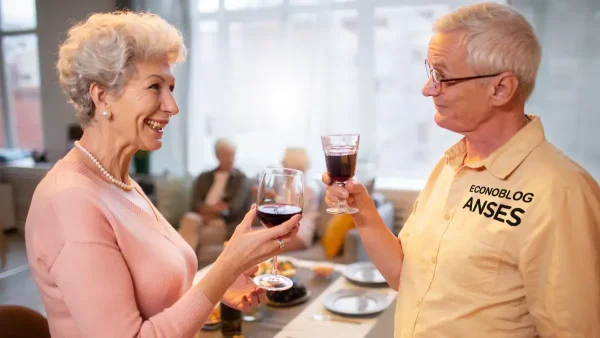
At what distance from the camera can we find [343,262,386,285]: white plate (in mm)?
2077

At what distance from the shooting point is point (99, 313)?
3.36 ft

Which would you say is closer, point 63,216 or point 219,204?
point 63,216

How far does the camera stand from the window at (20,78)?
6.50 m

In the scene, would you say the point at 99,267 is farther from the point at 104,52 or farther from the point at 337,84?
the point at 337,84

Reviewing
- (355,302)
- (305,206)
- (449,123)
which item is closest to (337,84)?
(305,206)

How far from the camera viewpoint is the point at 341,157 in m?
1.37

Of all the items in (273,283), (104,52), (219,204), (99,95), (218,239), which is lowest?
(218,239)

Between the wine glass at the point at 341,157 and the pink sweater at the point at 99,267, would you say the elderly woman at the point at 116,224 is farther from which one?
the wine glass at the point at 341,157

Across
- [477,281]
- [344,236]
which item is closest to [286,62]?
[344,236]

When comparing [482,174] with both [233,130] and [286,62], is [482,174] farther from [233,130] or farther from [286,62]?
[233,130]

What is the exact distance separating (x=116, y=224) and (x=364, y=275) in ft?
4.25

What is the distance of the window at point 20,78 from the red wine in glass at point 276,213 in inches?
247

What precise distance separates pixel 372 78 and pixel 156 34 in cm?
335

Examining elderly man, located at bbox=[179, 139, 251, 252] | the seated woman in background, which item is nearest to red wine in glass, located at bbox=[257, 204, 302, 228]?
the seated woman in background
